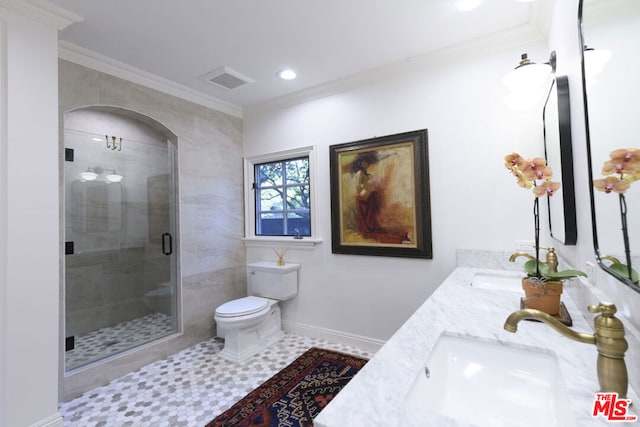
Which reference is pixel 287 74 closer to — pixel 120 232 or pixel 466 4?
pixel 466 4

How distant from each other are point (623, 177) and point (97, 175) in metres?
3.47

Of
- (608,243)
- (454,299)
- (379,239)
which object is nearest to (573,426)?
(608,243)

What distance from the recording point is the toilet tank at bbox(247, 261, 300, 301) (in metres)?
2.93

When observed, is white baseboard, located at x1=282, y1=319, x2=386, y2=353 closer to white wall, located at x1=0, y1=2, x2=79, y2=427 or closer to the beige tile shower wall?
the beige tile shower wall

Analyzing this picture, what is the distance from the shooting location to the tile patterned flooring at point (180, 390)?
1862mm

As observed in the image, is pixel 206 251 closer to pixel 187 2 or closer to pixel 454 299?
pixel 187 2

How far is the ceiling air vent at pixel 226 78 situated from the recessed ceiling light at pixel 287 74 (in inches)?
11.5

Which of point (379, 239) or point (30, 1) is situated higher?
point (30, 1)

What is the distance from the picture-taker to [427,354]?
34.9 inches

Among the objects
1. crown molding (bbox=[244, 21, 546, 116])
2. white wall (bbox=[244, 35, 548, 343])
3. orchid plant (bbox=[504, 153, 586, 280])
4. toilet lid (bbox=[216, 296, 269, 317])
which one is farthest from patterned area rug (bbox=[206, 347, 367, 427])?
crown molding (bbox=[244, 21, 546, 116])

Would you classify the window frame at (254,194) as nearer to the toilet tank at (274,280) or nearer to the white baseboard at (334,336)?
the toilet tank at (274,280)

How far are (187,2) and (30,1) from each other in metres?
0.86

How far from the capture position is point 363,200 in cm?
267

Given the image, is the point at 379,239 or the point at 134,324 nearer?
the point at 379,239
